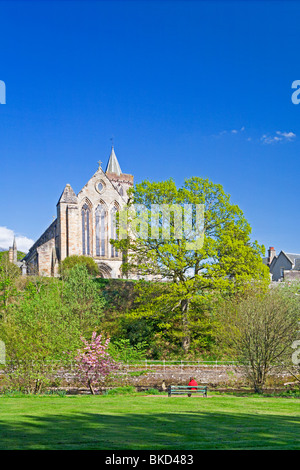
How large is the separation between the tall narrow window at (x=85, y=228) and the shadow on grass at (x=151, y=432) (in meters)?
44.7

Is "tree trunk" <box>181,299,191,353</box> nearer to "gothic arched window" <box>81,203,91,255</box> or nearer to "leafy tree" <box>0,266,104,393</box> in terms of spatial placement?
"leafy tree" <box>0,266,104,393</box>

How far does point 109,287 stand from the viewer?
4550cm

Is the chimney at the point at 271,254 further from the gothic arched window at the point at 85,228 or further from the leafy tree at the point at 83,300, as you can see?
the leafy tree at the point at 83,300

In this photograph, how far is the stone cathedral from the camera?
5494 cm

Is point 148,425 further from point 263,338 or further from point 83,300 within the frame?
point 83,300

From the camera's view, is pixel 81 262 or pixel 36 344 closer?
pixel 36 344

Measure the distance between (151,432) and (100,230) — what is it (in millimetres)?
49220

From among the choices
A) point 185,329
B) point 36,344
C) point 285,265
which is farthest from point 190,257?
point 285,265

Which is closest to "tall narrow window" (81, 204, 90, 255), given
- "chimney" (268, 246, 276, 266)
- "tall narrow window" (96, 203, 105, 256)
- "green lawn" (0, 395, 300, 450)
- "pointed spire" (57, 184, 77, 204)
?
"tall narrow window" (96, 203, 105, 256)

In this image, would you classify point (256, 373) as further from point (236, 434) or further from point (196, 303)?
point (236, 434)

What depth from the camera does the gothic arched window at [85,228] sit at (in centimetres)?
5703

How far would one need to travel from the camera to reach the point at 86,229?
189 feet
